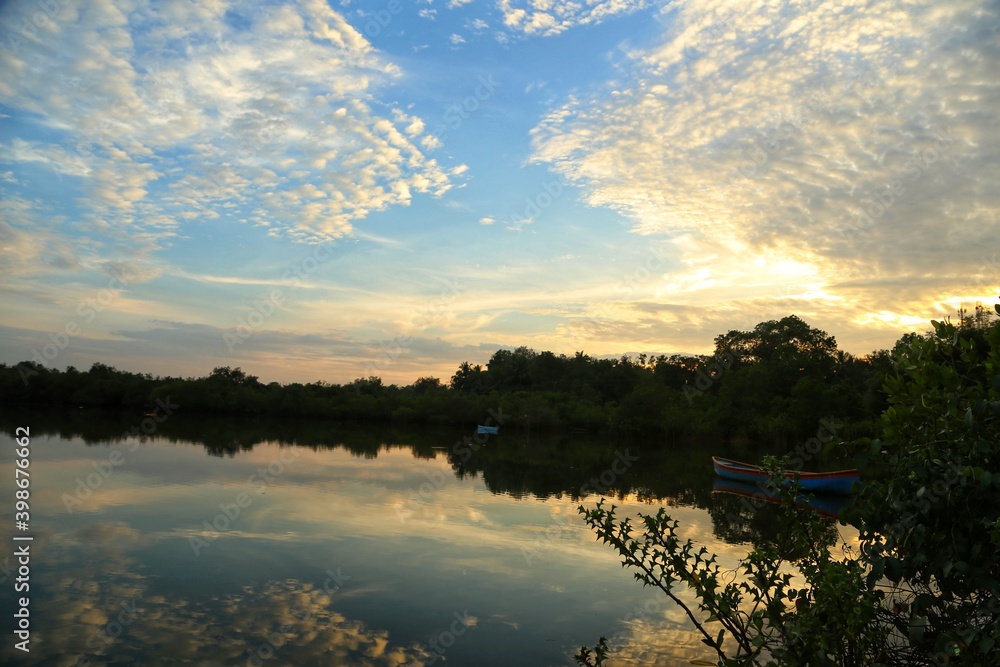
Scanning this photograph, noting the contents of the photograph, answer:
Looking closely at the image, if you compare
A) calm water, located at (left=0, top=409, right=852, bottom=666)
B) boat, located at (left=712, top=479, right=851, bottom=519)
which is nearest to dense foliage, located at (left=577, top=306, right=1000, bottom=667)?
calm water, located at (left=0, top=409, right=852, bottom=666)

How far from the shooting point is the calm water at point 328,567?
6.66 m

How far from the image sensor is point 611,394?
65125 millimetres

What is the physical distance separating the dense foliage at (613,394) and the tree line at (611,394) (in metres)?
A: 0.10

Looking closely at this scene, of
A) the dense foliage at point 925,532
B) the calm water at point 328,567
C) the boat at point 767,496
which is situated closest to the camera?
the dense foliage at point 925,532

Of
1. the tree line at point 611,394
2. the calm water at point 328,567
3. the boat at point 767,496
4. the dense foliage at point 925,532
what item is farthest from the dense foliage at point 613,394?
the dense foliage at point 925,532

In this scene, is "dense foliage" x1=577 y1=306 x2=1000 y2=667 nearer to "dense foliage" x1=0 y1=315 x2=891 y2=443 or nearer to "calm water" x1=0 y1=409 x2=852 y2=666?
"calm water" x1=0 y1=409 x2=852 y2=666

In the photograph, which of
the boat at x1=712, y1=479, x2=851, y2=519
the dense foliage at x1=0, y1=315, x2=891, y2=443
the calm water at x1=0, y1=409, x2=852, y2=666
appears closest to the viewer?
the calm water at x1=0, y1=409, x2=852, y2=666

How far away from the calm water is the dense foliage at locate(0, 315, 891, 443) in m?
27.1

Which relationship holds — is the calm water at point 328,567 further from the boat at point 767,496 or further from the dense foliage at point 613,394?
the dense foliage at point 613,394

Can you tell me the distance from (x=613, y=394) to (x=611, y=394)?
0.21 m

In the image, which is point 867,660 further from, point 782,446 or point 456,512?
point 782,446

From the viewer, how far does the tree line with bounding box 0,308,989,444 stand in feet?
151

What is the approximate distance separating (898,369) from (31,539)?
38.2ft

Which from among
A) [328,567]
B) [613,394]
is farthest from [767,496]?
[613,394]
